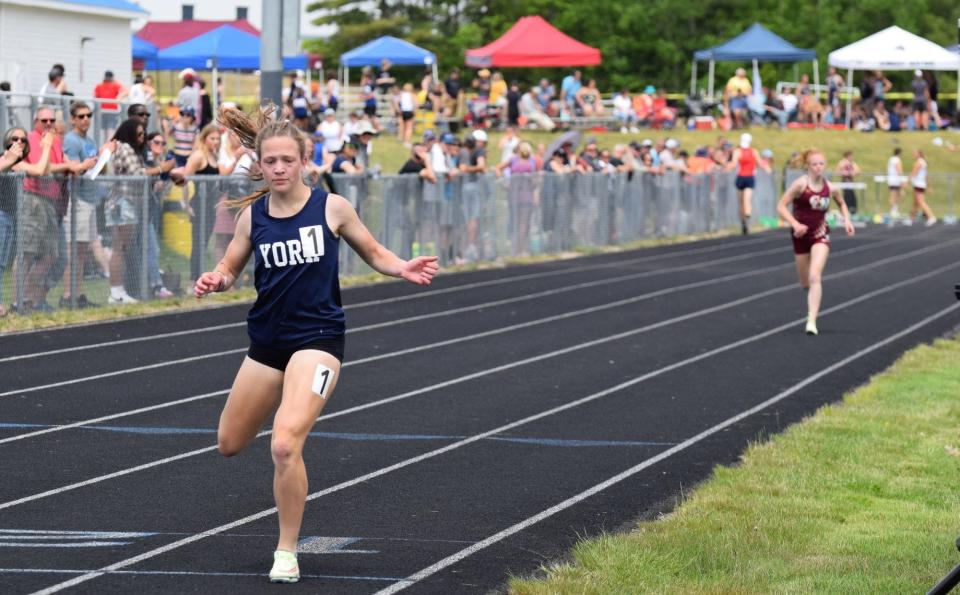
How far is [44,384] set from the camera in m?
11.6

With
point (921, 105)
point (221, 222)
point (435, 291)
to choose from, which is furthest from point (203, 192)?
point (921, 105)

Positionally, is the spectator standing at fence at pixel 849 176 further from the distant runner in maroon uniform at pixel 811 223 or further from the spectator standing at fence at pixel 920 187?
the distant runner in maroon uniform at pixel 811 223

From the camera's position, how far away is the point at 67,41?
31.0 metres

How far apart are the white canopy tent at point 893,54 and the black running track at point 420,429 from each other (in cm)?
2598

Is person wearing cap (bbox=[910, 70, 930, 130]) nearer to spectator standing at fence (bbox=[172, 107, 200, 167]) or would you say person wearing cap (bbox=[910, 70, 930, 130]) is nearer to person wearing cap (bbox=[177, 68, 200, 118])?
person wearing cap (bbox=[177, 68, 200, 118])

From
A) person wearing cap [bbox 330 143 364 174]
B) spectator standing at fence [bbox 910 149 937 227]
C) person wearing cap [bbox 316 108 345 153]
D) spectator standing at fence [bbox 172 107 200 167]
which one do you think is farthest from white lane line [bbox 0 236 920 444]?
spectator standing at fence [bbox 910 149 937 227]

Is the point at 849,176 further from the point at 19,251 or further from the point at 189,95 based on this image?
the point at 19,251

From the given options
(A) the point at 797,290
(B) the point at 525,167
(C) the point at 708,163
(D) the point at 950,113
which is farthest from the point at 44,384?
(D) the point at 950,113

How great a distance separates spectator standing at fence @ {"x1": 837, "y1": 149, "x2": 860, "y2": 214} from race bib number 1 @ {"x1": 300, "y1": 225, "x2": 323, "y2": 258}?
33.8 m

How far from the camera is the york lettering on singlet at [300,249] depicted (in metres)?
6.48

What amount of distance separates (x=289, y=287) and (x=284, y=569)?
110cm

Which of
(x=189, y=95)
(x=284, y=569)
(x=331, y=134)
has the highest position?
(x=189, y=95)

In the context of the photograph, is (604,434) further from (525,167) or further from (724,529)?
(525,167)

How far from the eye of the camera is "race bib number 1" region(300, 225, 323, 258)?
648 cm
